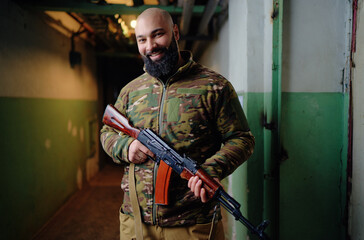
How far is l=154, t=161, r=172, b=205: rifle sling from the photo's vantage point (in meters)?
1.22

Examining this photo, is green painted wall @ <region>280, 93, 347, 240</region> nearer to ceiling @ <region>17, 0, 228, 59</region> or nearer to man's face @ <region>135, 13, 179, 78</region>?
man's face @ <region>135, 13, 179, 78</region>

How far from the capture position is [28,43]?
115 inches

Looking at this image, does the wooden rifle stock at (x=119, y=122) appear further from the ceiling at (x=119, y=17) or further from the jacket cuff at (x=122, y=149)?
the ceiling at (x=119, y=17)

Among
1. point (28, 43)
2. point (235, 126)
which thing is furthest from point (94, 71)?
point (235, 126)

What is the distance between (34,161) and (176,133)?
2483 mm

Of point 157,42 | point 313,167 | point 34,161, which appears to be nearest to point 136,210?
Answer: point 157,42

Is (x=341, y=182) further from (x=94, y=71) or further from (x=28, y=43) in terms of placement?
(x=94, y=71)

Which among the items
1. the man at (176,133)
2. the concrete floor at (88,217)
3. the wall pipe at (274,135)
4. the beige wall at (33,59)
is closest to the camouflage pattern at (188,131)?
the man at (176,133)

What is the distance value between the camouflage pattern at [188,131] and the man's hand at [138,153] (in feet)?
0.10

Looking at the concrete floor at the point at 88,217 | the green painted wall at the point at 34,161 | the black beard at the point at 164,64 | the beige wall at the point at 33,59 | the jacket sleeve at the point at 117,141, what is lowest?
the concrete floor at the point at 88,217

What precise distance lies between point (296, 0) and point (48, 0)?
2.48 metres

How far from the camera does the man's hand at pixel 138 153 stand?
1299 millimetres

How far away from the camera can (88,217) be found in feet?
11.8

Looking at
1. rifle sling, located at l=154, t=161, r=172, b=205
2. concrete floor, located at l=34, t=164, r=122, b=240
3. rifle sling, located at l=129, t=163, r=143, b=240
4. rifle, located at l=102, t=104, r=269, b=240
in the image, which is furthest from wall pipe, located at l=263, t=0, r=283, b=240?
concrete floor, located at l=34, t=164, r=122, b=240
